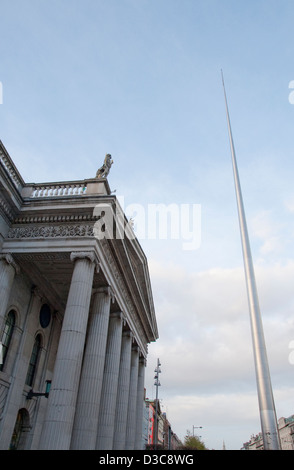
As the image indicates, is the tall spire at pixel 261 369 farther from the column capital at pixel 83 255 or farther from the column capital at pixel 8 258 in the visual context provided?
the column capital at pixel 8 258

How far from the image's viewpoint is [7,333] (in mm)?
16516

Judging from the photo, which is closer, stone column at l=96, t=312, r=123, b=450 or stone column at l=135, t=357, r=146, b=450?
stone column at l=96, t=312, r=123, b=450

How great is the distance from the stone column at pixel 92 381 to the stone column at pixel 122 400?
7.55 metres

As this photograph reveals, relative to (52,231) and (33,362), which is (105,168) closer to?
(52,231)

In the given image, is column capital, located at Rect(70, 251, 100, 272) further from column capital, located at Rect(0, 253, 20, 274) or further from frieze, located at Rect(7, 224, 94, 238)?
column capital, located at Rect(0, 253, 20, 274)

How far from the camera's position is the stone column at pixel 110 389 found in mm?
17469

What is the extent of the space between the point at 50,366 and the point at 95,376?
6.34 meters

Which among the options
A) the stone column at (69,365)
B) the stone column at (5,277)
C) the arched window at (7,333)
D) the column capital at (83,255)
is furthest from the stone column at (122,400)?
the column capital at (83,255)

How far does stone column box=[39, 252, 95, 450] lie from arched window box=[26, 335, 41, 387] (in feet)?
22.3

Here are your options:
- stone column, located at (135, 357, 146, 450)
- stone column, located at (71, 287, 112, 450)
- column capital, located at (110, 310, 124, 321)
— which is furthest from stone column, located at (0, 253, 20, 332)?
stone column, located at (135, 357, 146, 450)

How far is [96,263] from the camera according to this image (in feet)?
51.5

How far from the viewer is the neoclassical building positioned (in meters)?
13.6
